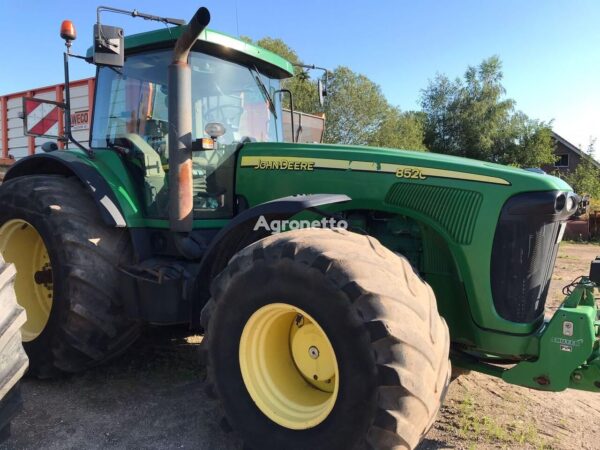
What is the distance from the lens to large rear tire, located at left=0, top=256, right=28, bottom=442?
98.7 inches

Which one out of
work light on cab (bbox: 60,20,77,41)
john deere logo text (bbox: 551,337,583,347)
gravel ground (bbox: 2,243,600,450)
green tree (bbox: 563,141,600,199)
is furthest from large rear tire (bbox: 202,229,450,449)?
green tree (bbox: 563,141,600,199)

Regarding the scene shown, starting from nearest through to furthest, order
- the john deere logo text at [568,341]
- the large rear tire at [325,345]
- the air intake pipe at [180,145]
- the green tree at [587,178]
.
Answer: the large rear tire at [325,345] < the john deere logo text at [568,341] < the air intake pipe at [180,145] < the green tree at [587,178]

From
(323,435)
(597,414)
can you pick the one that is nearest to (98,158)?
(323,435)

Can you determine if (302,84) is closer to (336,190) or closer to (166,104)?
(166,104)

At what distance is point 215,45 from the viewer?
11.8 feet

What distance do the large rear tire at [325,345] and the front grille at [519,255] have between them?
564mm

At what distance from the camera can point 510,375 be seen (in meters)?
2.66

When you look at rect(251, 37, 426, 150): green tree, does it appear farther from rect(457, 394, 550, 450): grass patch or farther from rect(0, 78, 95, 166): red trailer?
rect(457, 394, 550, 450): grass patch

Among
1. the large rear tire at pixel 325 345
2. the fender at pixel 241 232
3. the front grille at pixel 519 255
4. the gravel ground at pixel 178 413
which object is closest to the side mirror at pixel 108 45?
the fender at pixel 241 232

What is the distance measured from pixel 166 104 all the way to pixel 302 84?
162 centimetres

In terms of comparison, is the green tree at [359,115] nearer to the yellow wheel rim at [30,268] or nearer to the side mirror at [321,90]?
the side mirror at [321,90]

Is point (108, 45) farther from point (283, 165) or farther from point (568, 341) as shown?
point (568, 341)

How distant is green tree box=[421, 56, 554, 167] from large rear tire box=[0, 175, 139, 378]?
3578cm

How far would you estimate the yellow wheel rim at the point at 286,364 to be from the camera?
257cm
